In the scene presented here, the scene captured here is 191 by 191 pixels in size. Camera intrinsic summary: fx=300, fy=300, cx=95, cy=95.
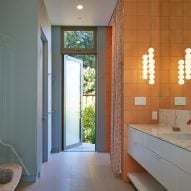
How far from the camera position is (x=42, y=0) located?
16.3ft

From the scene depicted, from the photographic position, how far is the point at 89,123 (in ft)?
28.0

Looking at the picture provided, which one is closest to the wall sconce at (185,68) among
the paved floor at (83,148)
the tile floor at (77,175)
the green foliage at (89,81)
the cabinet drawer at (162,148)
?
the cabinet drawer at (162,148)

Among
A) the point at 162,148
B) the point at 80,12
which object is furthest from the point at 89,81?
the point at 162,148

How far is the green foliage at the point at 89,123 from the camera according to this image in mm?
8492

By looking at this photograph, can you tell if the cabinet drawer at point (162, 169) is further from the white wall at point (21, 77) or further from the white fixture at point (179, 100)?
the white wall at point (21, 77)

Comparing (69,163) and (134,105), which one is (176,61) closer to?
(134,105)

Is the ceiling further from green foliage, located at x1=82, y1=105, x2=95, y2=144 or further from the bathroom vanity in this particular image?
green foliage, located at x1=82, y1=105, x2=95, y2=144

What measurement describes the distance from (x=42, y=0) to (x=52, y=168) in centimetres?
286

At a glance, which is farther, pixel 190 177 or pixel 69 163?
pixel 69 163

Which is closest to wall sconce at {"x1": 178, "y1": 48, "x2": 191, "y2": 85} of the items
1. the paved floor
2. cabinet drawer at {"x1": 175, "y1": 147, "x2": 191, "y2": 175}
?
cabinet drawer at {"x1": 175, "y1": 147, "x2": 191, "y2": 175}

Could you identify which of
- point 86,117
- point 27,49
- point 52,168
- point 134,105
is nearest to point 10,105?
point 27,49

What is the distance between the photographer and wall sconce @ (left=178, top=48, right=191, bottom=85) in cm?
376

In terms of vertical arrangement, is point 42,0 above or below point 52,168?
above

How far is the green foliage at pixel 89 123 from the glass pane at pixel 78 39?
6.95 feet
